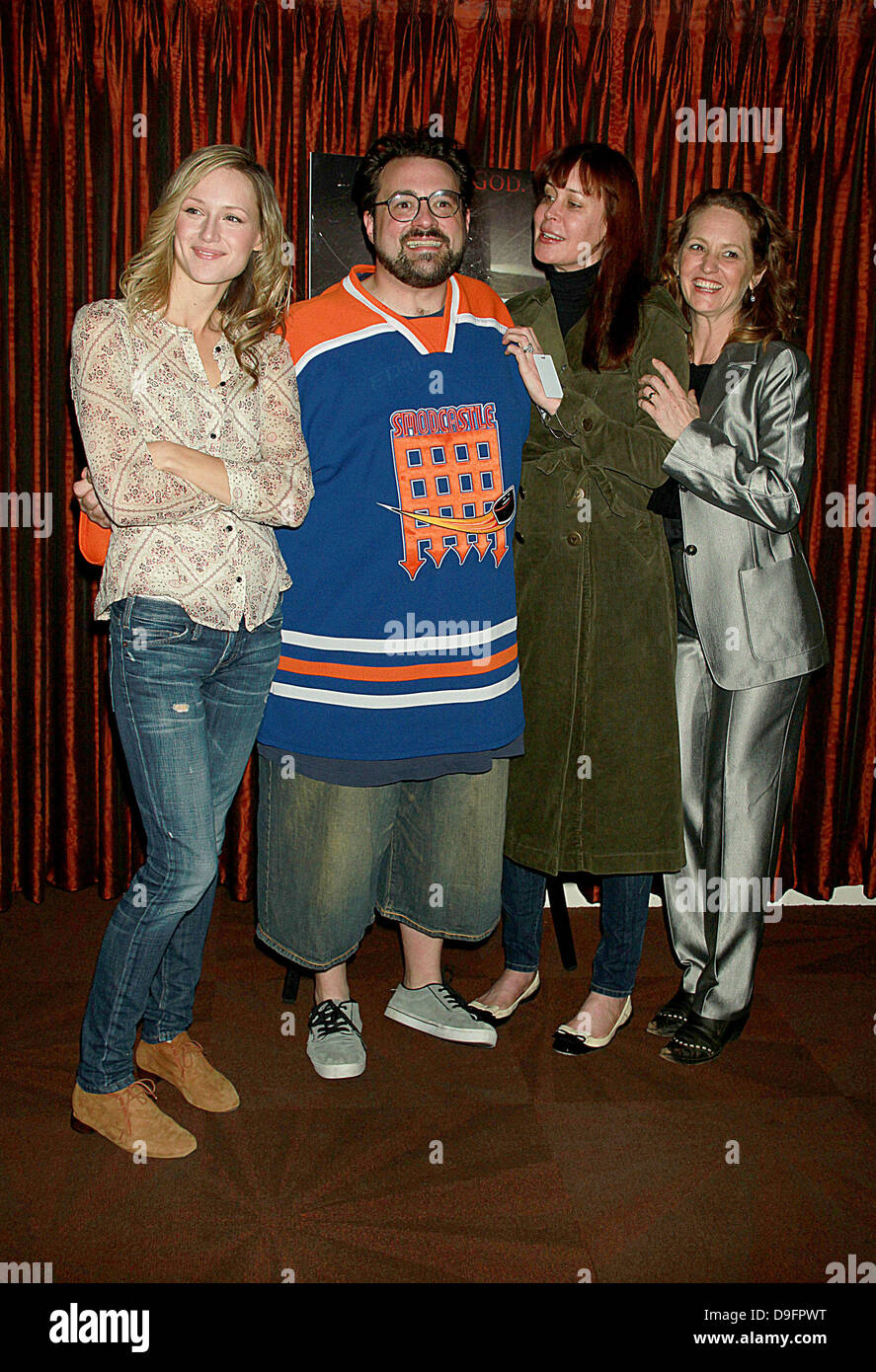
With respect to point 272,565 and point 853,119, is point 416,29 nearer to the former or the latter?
point 853,119

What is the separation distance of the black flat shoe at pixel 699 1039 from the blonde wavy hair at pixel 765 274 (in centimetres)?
144

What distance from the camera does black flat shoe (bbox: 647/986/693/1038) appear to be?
2.58m

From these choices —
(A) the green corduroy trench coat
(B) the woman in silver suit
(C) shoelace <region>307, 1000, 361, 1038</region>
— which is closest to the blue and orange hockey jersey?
(A) the green corduroy trench coat

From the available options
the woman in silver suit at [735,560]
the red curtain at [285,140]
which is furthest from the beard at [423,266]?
the red curtain at [285,140]

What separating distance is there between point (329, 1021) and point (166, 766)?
0.79 meters

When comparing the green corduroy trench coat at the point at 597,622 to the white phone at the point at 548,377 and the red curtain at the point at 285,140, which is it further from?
the red curtain at the point at 285,140

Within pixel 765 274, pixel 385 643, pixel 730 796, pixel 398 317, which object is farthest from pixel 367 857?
pixel 765 274

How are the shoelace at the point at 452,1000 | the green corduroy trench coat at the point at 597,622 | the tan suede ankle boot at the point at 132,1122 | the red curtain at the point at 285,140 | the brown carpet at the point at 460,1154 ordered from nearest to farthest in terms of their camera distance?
the brown carpet at the point at 460,1154, the tan suede ankle boot at the point at 132,1122, the green corduroy trench coat at the point at 597,622, the shoelace at the point at 452,1000, the red curtain at the point at 285,140

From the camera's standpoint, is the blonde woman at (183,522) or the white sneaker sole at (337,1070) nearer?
the blonde woman at (183,522)

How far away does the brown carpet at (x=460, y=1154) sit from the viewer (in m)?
1.85

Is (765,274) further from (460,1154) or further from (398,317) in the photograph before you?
(460,1154)

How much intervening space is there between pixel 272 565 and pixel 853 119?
2153mm

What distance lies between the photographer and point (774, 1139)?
219 cm
